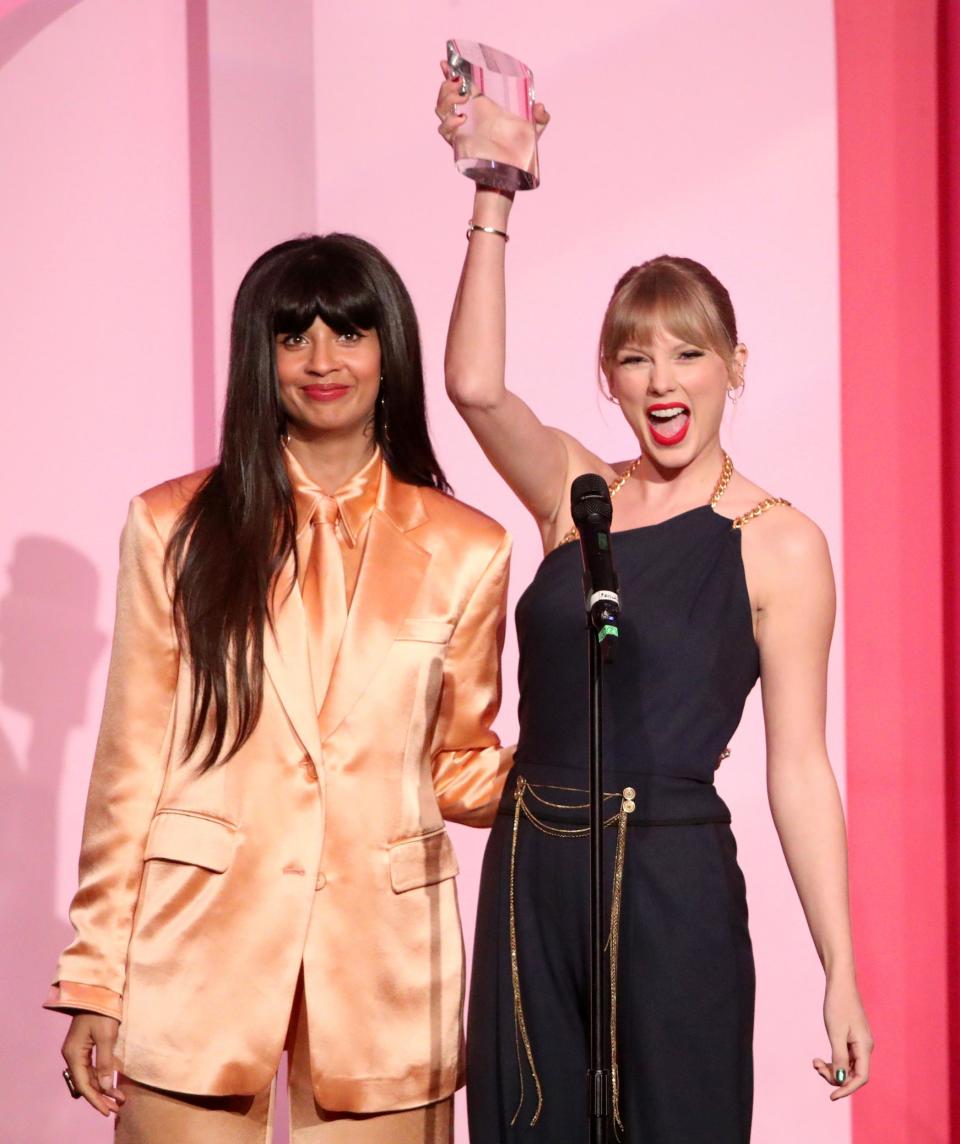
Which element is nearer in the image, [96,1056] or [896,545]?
[96,1056]

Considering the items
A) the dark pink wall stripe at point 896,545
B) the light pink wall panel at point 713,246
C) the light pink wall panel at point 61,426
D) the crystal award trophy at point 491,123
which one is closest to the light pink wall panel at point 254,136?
the light pink wall panel at point 61,426

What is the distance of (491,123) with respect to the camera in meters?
2.32

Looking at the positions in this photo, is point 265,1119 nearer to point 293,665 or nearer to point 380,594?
point 293,665

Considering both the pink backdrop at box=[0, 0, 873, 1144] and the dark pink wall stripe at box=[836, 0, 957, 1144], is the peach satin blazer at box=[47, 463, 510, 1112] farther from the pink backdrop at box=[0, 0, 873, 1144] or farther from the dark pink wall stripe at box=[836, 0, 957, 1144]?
the dark pink wall stripe at box=[836, 0, 957, 1144]

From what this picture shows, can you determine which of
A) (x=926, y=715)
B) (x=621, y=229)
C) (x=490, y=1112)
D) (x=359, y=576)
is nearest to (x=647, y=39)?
(x=621, y=229)

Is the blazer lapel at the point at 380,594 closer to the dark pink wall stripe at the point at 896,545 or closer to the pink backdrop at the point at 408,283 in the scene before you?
the pink backdrop at the point at 408,283

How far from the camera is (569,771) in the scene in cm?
230

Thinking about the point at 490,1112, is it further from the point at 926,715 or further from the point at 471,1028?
→ the point at 926,715

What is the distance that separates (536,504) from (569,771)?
448 mm

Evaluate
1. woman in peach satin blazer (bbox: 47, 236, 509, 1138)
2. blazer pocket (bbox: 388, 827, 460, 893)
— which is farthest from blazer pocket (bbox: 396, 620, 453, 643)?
blazer pocket (bbox: 388, 827, 460, 893)

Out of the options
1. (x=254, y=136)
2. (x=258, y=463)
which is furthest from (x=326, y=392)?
(x=254, y=136)

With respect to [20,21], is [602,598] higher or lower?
lower

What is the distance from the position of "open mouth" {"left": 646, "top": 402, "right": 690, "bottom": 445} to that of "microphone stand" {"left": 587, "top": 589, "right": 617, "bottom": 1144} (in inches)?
25.9

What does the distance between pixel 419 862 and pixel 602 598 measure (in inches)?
27.8
